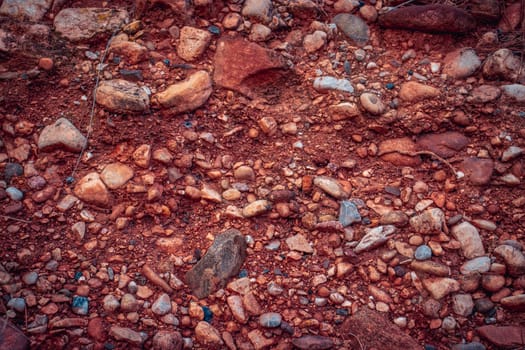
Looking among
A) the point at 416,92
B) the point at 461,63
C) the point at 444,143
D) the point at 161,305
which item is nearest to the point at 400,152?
the point at 444,143

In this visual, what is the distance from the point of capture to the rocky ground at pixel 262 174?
1.72 m

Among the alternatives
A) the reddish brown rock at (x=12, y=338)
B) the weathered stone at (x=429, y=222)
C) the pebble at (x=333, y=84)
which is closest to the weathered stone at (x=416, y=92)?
the pebble at (x=333, y=84)

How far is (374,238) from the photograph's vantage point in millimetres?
1847

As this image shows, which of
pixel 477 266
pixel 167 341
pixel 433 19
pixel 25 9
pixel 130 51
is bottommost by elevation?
pixel 167 341

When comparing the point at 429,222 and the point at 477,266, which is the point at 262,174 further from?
the point at 477,266

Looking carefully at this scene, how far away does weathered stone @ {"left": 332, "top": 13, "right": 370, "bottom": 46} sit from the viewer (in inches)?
91.0

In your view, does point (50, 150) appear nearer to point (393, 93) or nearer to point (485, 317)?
point (393, 93)

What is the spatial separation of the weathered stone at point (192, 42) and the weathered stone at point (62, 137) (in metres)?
0.66

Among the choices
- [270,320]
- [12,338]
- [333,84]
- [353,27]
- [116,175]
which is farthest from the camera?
[353,27]

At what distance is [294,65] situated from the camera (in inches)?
87.7

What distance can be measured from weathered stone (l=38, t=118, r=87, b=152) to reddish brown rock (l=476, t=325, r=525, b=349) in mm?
1938

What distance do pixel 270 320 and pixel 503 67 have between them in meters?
1.69

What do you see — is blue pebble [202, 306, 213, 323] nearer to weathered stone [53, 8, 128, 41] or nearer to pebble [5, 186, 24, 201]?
pebble [5, 186, 24, 201]

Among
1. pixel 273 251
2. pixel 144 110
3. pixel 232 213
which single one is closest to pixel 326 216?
pixel 273 251
